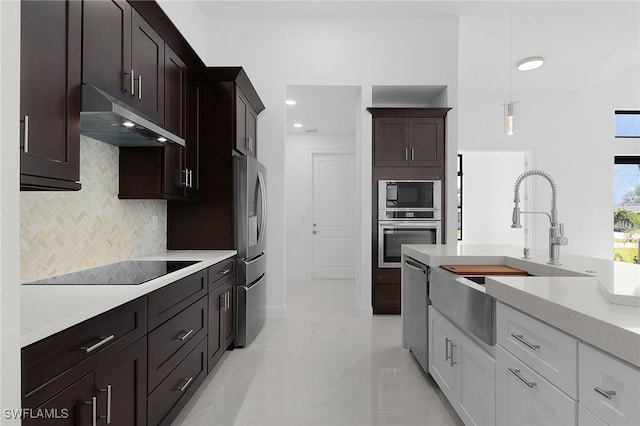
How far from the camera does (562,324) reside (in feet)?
3.66

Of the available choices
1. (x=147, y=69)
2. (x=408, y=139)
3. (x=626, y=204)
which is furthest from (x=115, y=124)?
(x=626, y=204)

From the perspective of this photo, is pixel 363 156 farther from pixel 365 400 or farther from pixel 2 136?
pixel 2 136

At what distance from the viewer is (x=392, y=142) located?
4422mm

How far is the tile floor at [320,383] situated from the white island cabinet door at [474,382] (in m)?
0.28

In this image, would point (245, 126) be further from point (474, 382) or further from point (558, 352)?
point (558, 352)

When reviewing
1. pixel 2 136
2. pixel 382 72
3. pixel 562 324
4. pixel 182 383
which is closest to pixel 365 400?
pixel 182 383

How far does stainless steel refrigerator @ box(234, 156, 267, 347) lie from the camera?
10.8 ft

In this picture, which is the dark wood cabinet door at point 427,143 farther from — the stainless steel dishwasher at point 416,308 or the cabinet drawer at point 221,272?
the cabinet drawer at point 221,272

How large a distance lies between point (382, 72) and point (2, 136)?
13.5 feet

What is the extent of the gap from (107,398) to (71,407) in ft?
0.64

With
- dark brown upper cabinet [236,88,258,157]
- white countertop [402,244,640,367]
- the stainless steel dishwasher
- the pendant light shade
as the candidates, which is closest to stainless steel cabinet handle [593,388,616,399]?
white countertop [402,244,640,367]

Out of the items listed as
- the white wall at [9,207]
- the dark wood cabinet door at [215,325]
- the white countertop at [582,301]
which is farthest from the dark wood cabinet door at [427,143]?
the white wall at [9,207]

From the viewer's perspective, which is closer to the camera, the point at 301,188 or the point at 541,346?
the point at 541,346

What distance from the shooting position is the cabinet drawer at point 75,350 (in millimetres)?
1053
